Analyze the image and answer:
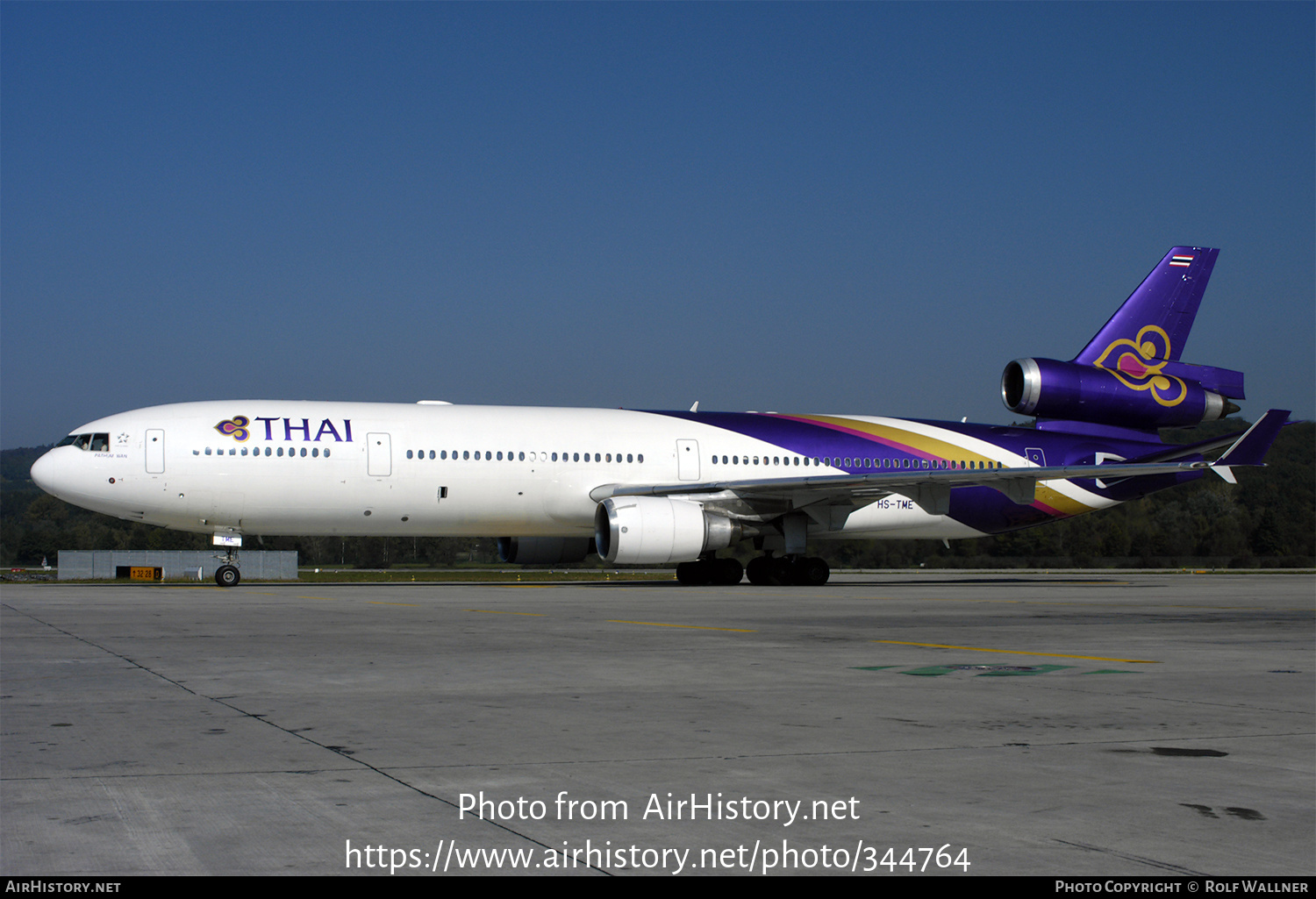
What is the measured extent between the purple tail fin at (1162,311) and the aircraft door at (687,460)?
11905mm

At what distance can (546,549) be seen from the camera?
2845cm

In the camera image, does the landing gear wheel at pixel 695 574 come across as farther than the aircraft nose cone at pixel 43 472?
Yes

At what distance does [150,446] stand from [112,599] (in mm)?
5065

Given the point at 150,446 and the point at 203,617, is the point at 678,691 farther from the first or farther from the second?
the point at 150,446

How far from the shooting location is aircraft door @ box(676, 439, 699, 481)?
1073 inches

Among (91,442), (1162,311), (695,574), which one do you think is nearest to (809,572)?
(695,574)

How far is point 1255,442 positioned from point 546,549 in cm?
1640

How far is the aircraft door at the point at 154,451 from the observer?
913 inches

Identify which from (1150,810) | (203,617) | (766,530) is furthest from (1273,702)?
(766,530)

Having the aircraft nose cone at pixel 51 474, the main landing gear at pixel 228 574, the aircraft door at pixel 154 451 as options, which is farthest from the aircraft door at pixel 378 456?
the aircraft nose cone at pixel 51 474

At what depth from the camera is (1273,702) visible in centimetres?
755

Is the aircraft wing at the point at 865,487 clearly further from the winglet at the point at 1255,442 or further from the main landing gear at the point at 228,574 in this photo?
the main landing gear at the point at 228,574

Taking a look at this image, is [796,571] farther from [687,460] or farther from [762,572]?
[687,460]

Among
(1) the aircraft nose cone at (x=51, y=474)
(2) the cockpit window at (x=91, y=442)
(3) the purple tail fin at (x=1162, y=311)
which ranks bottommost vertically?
(1) the aircraft nose cone at (x=51, y=474)
